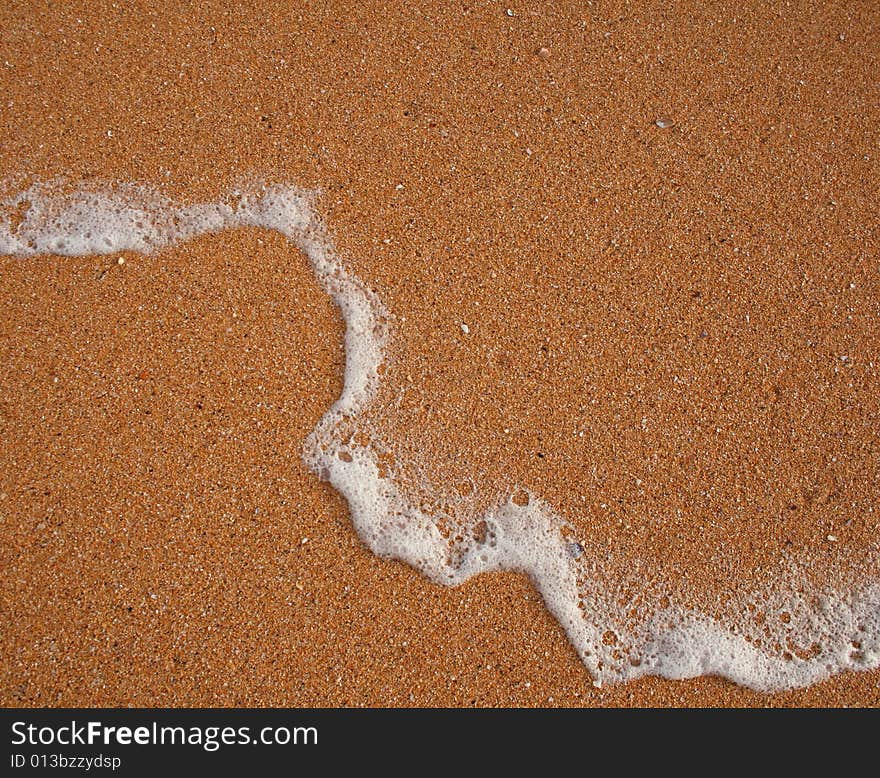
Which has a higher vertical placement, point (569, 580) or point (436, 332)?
point (436, 332)

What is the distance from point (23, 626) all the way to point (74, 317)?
856 millimetres

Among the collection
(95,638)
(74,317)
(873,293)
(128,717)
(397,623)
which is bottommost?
(128,717)

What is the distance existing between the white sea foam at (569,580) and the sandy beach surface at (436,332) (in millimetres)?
47

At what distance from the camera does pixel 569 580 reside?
201 centimetres

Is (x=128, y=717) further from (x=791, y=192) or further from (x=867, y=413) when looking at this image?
(x=791, y=192)

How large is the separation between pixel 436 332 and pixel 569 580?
808 mm

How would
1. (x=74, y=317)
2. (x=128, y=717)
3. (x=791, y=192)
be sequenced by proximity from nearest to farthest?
1. (x=128, y=717)
2. (x=74, y=317)
3. (x=791, y=192)

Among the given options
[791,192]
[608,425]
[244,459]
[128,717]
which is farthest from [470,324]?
[128,717]

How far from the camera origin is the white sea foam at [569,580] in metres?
1.98

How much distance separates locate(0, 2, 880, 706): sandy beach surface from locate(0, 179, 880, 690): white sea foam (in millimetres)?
47

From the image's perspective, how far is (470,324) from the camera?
208 centimetres

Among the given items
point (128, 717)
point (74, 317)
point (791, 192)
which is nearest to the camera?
point (128, 717)

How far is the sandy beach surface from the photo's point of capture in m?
1.93

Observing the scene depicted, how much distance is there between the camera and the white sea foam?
6.50ft
